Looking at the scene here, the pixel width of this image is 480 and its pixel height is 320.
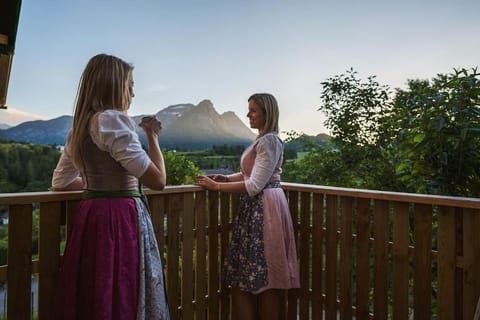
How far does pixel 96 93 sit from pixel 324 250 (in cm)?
174

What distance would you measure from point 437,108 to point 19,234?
2324 millimetres

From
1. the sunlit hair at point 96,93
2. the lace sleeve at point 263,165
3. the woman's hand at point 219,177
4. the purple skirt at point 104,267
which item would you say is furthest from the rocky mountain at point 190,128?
the purple skirt at point 104,267

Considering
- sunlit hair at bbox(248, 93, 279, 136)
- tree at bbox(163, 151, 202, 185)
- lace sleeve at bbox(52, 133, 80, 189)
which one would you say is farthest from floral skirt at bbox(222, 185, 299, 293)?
lace sleeve at bbox(52, 133, 80, 189)

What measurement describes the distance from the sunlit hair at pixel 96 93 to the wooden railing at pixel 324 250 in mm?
371

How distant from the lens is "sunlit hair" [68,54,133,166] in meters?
1.27

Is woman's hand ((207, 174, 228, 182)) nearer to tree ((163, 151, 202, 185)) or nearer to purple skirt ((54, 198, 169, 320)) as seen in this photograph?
tree ((163, 151, 202, 185))

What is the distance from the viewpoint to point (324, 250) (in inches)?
88.0

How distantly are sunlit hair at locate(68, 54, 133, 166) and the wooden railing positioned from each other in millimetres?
371

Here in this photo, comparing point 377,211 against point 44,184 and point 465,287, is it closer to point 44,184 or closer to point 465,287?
point 465,287

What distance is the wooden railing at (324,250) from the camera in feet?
4.76

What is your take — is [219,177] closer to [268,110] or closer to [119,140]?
[268,110]

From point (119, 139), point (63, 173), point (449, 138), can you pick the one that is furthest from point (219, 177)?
point (449, 138)

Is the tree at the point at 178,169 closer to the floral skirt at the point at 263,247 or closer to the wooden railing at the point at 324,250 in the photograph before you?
the wooden railing at the point at 324,250

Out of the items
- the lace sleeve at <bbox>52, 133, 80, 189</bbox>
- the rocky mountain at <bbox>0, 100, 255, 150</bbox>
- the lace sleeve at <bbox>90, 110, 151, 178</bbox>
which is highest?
the rocky mountain at <bbox>0, 100, 255, 150</bbox>
